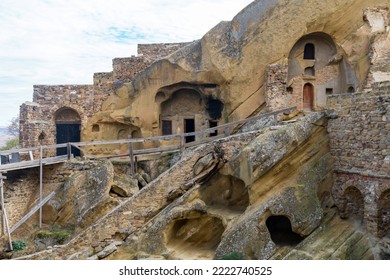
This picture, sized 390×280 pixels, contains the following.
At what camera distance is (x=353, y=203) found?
9.99 m

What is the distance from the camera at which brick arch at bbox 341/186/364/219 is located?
32.4 feet

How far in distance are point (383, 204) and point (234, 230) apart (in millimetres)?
3670

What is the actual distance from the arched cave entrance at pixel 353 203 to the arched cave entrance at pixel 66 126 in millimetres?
14390

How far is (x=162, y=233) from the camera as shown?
11.2 meters

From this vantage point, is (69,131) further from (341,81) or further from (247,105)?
(341,81)

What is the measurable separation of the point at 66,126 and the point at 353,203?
15241mm

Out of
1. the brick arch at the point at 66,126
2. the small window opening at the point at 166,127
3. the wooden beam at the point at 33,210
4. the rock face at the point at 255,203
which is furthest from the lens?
the brick arch at the point at 66,126

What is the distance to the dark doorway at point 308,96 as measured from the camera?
17.2 m

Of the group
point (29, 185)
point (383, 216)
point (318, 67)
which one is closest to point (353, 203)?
point (383, 216)

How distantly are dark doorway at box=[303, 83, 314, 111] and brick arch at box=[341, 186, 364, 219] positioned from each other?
7570mm

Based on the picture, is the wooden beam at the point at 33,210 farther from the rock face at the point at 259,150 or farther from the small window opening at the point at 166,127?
the small window opening at the point at 166,127

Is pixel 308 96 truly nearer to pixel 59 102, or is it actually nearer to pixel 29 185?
pixel 59 102

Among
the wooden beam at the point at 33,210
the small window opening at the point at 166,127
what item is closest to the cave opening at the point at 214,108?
the small window opening at the point at 166,127

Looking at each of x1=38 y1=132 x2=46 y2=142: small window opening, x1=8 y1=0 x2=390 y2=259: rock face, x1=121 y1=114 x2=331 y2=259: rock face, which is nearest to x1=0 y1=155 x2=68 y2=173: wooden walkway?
x1=8 y1=0 x2=390 y2=259: rock face
